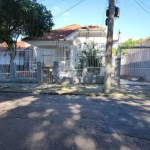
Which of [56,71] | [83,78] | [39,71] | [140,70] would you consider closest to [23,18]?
[39,71]

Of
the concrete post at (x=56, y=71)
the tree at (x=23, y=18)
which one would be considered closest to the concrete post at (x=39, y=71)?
the concrete post at (x=56, y=71)

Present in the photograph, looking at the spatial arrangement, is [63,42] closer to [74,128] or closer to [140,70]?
[140,70]

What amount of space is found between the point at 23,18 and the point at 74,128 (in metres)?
11.1

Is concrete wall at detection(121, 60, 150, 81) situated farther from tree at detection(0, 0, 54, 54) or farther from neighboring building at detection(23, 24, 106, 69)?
tree at detection(0, 0, 54, 54)

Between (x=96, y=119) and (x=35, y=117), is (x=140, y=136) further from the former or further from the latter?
(x=35, y=117)

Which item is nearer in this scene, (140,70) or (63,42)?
(140,70)

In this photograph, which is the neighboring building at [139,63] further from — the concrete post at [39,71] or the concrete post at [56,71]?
the concrete post at [39,71]

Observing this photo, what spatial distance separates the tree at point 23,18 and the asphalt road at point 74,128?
848cm

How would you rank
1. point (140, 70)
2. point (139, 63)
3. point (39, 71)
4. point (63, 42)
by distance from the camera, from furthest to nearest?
point (63, 42)
point (139, 63)
point (140, 70)
point (39, 71)

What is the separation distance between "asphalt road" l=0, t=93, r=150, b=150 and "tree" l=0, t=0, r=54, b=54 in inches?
334

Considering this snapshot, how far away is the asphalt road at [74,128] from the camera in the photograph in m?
3.21

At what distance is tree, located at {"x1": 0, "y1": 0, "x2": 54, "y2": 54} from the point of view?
39.3ft

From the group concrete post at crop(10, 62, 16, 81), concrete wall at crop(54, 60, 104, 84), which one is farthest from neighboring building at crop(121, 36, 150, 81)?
concrete post at crop(10, 62, 16, 81)

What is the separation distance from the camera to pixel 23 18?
1313 centimetres
